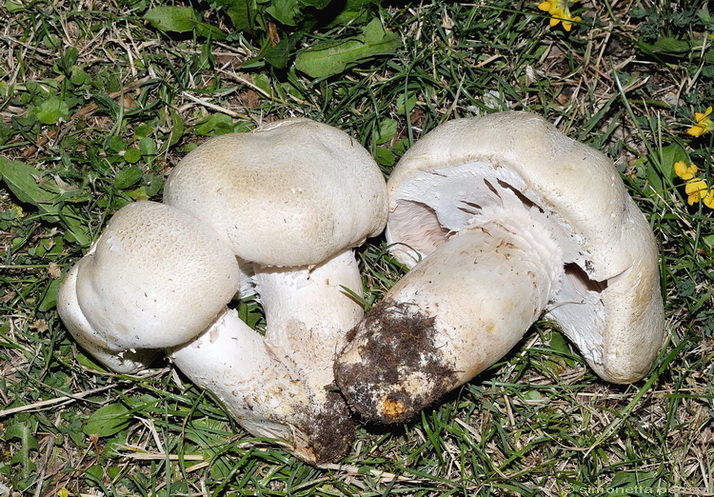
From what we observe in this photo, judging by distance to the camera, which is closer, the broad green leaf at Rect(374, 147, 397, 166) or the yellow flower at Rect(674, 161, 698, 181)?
the yellow flower at Rect(674, 161, 698, 181)

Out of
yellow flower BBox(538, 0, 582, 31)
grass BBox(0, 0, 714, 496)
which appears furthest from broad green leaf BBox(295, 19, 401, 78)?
yellow flower BBox(538, 0, 582, 31)

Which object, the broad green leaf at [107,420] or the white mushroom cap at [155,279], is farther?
the broad green leaf at [107,420]

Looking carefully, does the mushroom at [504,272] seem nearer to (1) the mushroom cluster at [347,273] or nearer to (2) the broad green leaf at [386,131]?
(1) the mushroom cluster at [347,273]

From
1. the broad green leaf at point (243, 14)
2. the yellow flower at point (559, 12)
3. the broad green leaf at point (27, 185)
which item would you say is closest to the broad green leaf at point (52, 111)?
the broad green leaf at point (27, 185)

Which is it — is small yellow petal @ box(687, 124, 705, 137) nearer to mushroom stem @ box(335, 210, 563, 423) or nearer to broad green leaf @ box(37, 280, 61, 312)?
mushroom stem @ box(335, 210, 563, 423)

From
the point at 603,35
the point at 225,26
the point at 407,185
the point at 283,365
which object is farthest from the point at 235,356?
the point at 603,35

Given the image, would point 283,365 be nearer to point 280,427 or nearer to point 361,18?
point 280,427
